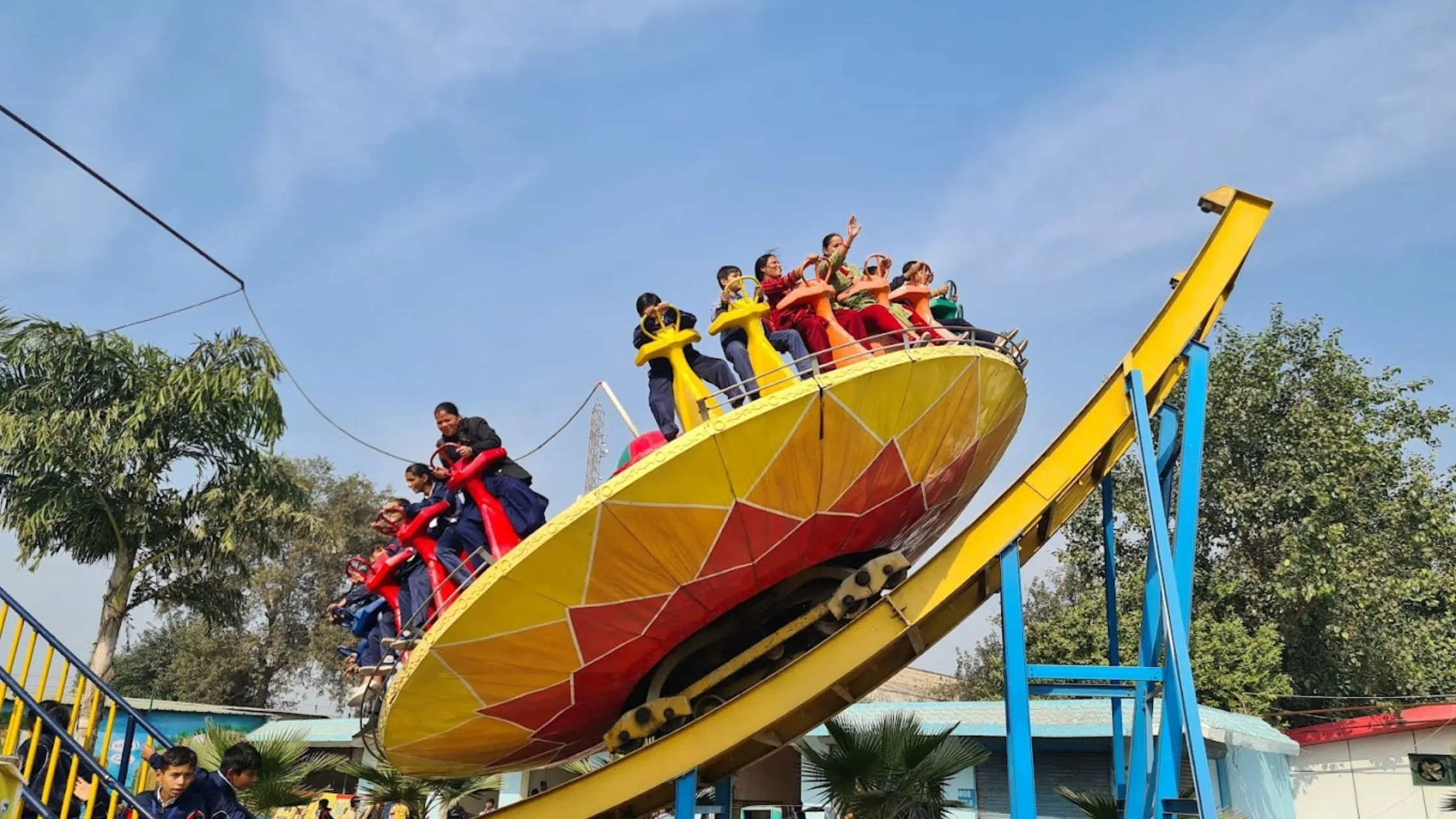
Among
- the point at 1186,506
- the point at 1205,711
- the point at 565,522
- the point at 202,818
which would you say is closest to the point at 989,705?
the point at 1205,711

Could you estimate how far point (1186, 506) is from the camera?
809cm

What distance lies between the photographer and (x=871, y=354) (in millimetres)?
7348

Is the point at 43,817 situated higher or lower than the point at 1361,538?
lower

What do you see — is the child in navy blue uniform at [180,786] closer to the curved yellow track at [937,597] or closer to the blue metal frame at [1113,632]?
the curved yellow track at [937,597]

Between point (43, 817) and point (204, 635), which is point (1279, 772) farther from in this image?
point (204, 635)

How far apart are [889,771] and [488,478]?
16.2 feet

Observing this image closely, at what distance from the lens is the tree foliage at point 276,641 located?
40.4 meters

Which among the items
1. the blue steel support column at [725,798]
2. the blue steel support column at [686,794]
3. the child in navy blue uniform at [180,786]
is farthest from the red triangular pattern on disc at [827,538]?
the child in navy blue uniform at [180,786]

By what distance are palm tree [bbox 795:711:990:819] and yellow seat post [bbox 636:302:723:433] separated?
4.01 metres

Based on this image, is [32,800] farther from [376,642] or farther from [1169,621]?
[1169,621]

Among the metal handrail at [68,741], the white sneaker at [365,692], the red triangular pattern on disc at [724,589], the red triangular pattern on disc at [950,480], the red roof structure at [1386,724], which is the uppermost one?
the red triangular pattern on disc at [950,480]

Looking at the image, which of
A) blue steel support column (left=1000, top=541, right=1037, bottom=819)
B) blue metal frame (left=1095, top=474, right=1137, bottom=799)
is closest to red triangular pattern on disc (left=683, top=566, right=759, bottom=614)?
blue steel support column (left=1000, top=541, right=1037, bottom=819)

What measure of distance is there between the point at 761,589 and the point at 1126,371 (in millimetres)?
3366

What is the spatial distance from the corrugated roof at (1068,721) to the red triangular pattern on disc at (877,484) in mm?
9144
